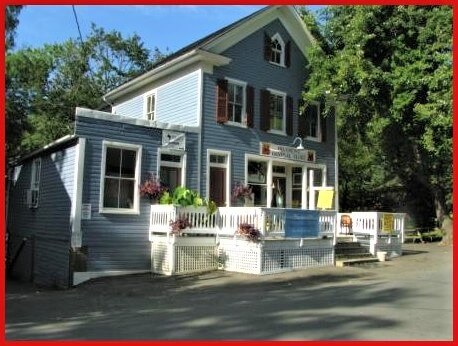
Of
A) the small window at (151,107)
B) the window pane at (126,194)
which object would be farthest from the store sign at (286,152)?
the window pane at (126,194)

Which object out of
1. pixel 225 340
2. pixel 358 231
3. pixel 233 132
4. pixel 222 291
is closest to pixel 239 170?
pixel 233 132

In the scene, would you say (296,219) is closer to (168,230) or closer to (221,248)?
(221,248)

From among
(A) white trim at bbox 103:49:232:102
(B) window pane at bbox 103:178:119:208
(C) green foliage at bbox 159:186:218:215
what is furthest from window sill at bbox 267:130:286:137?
(B) window pane at bbox 103:178:119:208

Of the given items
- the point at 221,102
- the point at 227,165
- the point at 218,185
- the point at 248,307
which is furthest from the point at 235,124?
the point at 248,307

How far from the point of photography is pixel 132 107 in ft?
73.7

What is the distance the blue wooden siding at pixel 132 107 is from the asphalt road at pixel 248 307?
825cm

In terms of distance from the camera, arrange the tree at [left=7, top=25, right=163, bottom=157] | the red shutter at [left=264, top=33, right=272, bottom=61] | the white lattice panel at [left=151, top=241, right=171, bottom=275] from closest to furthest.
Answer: the white lattice panel at [left=151, top=241, right=171, bottom=275]
the red shutter at [left=264, top=33, right=272, bottom=61]
the tree at [left=7, top=25, right=163, bottom=157]

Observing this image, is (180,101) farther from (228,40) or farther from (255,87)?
(255,87)

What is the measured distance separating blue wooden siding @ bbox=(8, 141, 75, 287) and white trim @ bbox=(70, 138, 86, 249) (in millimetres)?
316

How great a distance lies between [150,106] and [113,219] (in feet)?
21.4

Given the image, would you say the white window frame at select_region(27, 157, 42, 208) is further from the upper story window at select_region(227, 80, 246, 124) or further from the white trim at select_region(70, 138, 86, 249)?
the upper story window at select_region(227, 80, 246, 124)

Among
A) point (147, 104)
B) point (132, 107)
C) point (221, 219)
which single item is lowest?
point (221, 219)

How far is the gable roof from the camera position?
18078 millimetres

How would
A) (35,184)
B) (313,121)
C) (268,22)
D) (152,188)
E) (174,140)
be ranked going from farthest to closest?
1. (313,121)
2. (268,22)
3. (35,184)
4. (174,140)
5. (152,188)
